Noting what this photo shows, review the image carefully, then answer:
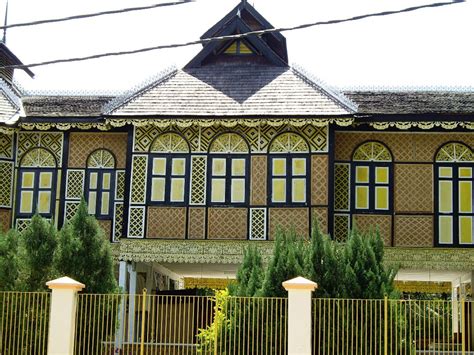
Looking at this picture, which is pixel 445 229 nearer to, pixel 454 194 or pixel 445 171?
pixel 454 194

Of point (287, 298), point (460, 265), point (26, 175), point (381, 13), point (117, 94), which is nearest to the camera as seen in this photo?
point (381, 13)

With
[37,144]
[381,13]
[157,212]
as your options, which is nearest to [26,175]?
[37,144]

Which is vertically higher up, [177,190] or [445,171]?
[445,171]

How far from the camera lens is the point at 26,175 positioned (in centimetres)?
2092

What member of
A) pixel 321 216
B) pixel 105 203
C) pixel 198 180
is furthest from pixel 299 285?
pixel 105 203

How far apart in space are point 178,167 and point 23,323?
20.4 ft

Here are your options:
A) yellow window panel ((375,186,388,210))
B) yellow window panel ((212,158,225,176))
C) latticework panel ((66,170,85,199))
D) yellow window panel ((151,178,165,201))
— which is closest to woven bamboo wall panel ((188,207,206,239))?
yellow window panel ((151,178,165,201))

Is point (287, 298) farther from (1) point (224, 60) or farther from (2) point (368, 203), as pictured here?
(1) point (224, 60)

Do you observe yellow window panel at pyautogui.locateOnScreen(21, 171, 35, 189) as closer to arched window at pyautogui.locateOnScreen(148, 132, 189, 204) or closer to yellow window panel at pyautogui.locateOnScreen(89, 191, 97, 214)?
yellow window panel at pyautogui.locateOnScreen(89, 191, 97, 214)

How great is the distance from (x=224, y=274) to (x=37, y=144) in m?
6.57

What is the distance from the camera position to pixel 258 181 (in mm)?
19734

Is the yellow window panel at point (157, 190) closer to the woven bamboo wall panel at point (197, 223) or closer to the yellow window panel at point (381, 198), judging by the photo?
the woven bamboo wall panel at point (197, 223)

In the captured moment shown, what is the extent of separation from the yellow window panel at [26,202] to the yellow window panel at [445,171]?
966 cm

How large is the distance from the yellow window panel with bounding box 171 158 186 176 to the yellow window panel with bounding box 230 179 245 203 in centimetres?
119
